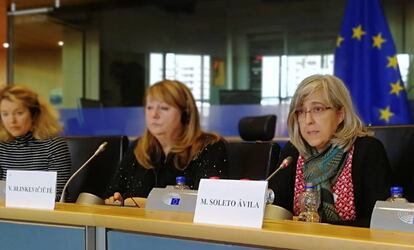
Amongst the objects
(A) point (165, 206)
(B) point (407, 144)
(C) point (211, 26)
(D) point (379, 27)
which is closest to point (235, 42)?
(C) point (211, 26)

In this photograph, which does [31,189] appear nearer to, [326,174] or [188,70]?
[326,174]

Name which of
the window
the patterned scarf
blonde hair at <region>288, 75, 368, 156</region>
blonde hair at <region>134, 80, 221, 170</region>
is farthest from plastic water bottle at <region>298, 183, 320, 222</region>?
the window

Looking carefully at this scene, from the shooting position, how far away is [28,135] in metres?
2.76

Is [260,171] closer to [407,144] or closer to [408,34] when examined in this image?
[407,144]

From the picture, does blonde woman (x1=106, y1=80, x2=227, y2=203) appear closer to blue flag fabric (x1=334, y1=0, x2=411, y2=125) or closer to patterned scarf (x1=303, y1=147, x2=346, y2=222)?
patterned scarf (x1=303, y1=147, x2=346, y2=222)

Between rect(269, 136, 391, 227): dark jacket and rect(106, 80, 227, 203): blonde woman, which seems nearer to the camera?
rect(269, 136, 391, 227): dark jacket

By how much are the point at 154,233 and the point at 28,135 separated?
1832mm

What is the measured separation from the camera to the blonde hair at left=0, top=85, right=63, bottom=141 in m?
2.78

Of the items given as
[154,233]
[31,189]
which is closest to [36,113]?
[31,189]

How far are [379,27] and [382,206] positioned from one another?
8.96ft

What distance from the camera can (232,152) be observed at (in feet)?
7.64

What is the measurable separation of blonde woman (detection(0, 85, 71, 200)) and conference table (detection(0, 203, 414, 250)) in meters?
1.30

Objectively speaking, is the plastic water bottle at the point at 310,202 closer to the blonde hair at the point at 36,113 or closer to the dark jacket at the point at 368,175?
the dark jacket at the point at 368,175

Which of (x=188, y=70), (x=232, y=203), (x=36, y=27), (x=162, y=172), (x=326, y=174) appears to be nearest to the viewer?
(x=232, y=203)
